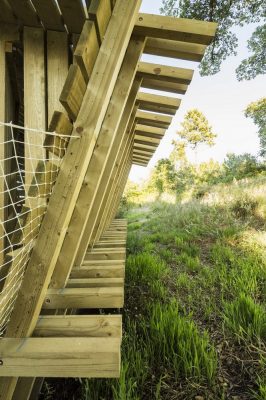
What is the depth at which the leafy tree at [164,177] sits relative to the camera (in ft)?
54.4

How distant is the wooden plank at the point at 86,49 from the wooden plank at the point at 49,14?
0.66 m

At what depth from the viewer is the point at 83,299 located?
158 centimetres

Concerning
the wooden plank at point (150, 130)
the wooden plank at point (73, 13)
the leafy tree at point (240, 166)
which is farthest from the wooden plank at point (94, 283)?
the leafy tree at point (240, 166)

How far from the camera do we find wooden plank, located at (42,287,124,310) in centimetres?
156

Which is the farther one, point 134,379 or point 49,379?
point 49,379

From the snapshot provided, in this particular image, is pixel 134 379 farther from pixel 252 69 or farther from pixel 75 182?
pixel 252 69

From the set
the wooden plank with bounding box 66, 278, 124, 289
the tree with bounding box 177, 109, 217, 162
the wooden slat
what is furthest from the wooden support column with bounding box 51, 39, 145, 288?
the tree with bounding box 177, 109, 217, 162

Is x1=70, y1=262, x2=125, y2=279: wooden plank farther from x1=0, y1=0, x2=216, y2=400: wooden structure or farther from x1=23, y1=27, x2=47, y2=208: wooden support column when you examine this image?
x1=23, y1=27, x2=47, y2=208: wooden support column

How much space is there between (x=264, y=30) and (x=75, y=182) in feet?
36.5

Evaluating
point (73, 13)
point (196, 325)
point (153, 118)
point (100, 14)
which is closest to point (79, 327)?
point (100, 14)

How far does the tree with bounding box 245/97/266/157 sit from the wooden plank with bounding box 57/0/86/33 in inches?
605

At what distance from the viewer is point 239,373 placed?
77.2 inches

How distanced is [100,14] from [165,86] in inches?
78.5

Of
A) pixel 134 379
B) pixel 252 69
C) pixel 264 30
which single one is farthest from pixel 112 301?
pixel 252 69
